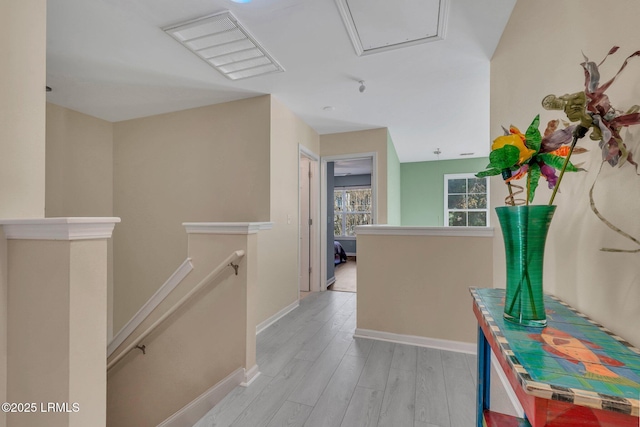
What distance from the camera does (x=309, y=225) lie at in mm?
4379

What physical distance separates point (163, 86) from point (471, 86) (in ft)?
10.5

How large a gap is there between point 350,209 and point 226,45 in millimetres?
6605

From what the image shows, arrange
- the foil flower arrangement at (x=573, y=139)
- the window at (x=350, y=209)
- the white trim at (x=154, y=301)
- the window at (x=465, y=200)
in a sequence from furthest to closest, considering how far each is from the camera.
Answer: the window at (x=350, y=209) → the window at (x=465, y=200) → the white trim at (x=154, y=301) → the foil flower arrangement at (x=573, y=139)

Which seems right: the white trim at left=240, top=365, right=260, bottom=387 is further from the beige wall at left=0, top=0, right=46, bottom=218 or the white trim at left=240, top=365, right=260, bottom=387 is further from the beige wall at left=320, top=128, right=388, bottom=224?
the beige wall at left=320, top=128, right=388, bottom=224

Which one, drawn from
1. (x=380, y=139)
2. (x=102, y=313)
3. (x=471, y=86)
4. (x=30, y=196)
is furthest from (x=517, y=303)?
(x=380, y=139)

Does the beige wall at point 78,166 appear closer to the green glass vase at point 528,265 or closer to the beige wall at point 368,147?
the beige wall at point 368,147

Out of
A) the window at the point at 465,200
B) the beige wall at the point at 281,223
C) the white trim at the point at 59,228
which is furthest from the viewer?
the window at the point at 465,200

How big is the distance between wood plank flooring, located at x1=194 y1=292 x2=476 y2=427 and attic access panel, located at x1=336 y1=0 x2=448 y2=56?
8.04 ft

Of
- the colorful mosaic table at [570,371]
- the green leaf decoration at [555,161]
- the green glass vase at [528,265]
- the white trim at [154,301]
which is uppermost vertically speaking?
the green leaf decoration at [555,161]

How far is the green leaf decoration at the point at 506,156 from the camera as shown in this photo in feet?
2.78

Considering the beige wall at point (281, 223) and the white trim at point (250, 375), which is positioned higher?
the beige wall at point (281, 223)

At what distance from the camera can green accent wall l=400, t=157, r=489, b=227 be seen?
640cm

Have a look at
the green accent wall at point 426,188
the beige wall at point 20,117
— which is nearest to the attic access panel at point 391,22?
the beige wall at point 20,117

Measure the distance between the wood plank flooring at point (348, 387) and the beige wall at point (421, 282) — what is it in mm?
196
